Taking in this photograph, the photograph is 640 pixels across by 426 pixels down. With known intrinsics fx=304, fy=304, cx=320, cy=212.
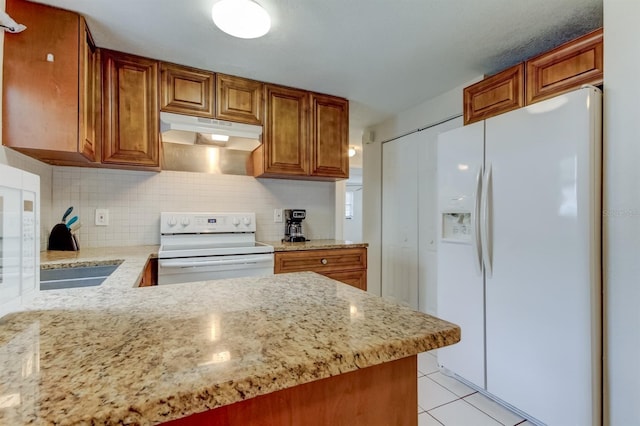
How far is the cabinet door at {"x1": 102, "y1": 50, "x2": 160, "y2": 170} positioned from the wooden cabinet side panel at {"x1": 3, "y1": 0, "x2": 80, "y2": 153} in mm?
347

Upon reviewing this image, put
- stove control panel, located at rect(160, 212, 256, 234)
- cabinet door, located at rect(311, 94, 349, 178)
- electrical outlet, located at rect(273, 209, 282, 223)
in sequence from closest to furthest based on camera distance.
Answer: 1. stove control panel, located at rect(160, 212, 256, 234)
2. cabinet door, located at rect(311, 94, 349, 178)
3. electrical outlet, located at rect(273, 209, 282, 223)

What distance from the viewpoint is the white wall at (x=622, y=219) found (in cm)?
131

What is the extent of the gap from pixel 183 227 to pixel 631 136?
273 centimetres

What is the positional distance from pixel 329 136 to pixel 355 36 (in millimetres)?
993

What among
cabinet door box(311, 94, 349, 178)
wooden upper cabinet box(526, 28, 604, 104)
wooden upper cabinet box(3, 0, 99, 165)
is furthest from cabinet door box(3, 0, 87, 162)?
wooden upper cabinet box(526, 28, 604, 104)

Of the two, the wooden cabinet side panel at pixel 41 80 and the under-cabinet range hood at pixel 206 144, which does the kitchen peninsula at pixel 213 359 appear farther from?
the under-cabinet range hood at pixel 206 144

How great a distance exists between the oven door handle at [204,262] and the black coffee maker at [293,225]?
586mm

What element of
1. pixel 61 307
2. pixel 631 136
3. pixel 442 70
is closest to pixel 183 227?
pixel 61 307

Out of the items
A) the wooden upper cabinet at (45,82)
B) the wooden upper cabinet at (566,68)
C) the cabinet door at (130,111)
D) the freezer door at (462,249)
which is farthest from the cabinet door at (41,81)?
the wooden upper cabinet at (566,68)

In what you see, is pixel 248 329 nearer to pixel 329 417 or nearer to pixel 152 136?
pixel 329 417

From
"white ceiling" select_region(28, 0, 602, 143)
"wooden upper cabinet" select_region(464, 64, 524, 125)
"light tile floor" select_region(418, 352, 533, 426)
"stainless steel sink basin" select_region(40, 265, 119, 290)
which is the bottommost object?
"light tile floor" select_region(418, 352, 533, 426)

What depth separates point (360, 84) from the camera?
2.53 m

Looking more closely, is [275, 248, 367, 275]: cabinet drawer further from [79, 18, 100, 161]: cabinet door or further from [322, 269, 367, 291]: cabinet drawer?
[79, 18, 100, 161]: cabinet door

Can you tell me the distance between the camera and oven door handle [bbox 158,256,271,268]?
1935mm
